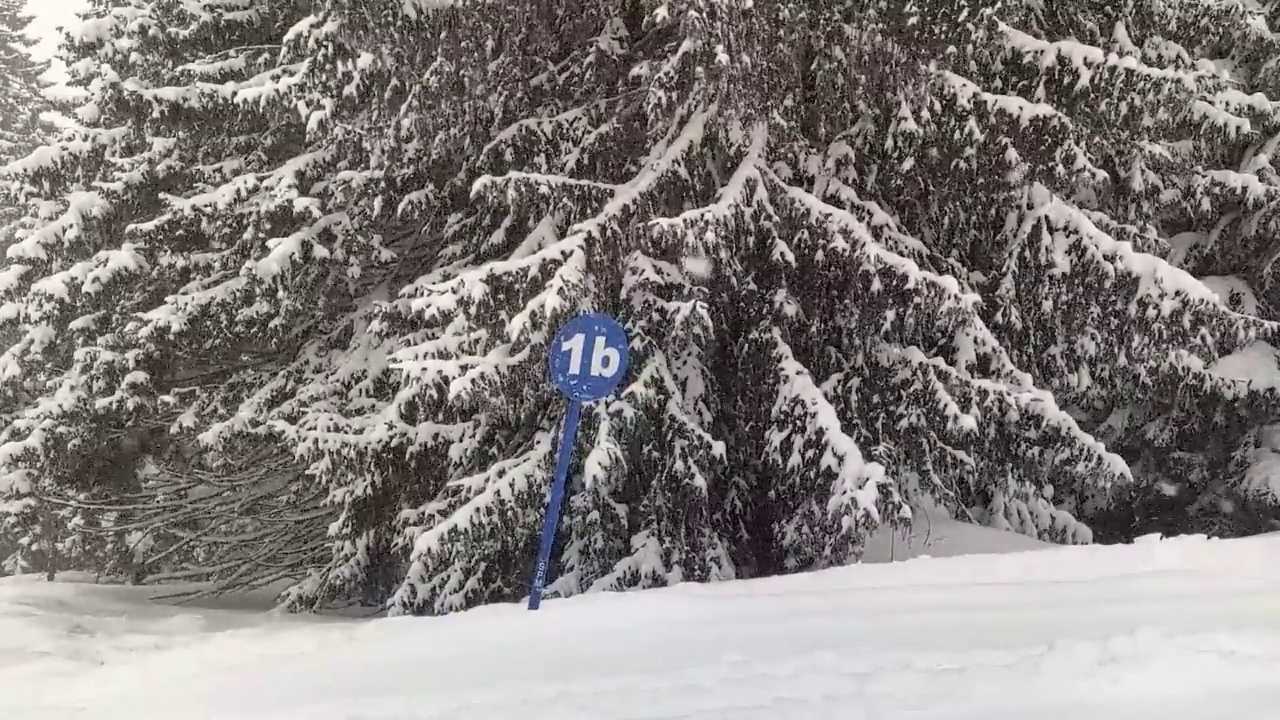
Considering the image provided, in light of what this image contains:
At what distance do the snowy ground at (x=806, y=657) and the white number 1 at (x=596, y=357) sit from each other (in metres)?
1.31

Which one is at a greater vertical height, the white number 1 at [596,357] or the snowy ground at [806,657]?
the white number 1 at [596,357]

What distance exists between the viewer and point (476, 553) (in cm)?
686

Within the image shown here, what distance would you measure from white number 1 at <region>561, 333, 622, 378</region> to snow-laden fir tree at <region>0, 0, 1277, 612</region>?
45.5 inches

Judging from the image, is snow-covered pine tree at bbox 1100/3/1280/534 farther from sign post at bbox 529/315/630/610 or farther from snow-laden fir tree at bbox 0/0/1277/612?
sign post at bbox 529/315/630/610

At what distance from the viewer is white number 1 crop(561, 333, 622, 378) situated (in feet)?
16.3

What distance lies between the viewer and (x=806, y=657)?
3766 millimetres

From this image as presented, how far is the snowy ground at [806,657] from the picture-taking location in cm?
333

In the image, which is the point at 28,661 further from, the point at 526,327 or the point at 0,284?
the point at 0,284

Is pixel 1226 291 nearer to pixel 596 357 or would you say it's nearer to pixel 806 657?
pixel 596 357

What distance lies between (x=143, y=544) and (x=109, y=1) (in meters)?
6.88

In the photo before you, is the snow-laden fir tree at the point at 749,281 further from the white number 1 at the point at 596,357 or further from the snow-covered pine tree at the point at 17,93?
the snow-covered pine tree at the point at 17,93

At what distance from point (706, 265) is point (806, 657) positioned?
137 inches

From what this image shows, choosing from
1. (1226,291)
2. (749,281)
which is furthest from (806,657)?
(1226,291)

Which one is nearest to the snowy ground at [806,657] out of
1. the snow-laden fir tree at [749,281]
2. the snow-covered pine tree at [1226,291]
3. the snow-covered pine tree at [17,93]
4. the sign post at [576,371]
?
the sign post at [576,371]
